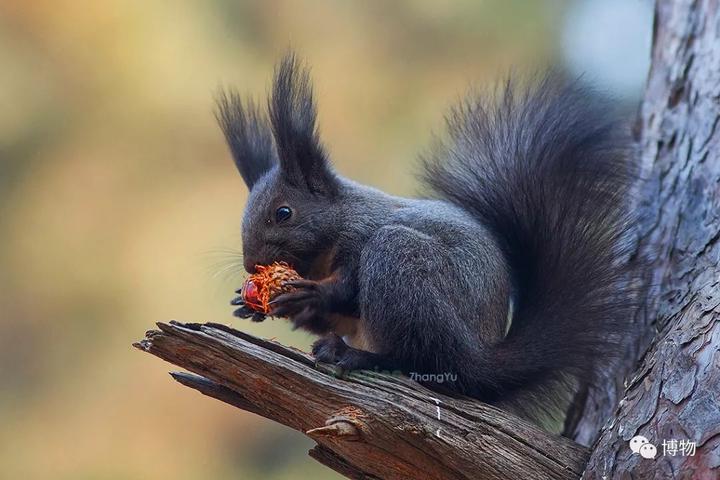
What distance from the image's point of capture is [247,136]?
8.86ft

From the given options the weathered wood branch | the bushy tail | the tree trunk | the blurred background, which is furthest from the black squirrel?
the blurred background

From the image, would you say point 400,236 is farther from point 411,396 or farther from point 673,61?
point 673,61

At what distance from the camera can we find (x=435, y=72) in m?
4.41

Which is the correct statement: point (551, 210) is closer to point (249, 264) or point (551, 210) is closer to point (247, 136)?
point (249, 264)

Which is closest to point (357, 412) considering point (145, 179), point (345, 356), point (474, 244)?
point (345, 356)

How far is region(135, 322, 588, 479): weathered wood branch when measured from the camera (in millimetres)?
1831

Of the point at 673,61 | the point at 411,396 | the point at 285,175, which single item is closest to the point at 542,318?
the point at 411,396

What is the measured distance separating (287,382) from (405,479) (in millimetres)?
381

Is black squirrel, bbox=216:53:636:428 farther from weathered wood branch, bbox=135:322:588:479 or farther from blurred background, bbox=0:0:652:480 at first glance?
blurred background, bbox=0:0:652:480

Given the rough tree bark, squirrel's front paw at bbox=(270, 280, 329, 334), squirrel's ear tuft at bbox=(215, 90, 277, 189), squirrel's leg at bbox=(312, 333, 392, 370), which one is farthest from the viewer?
squirrel's ear tuft at bbox=(215, 90, 277, 189)

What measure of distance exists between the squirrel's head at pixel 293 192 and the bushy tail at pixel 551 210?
1.31ft

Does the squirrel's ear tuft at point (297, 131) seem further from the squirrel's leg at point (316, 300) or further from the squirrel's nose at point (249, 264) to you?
the squirrel's leg at point (316, 300)

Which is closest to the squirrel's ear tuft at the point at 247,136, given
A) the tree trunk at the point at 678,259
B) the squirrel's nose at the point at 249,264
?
the squirrel's nose at the point at 249,264

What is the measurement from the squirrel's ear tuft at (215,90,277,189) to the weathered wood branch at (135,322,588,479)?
37.1 inches
